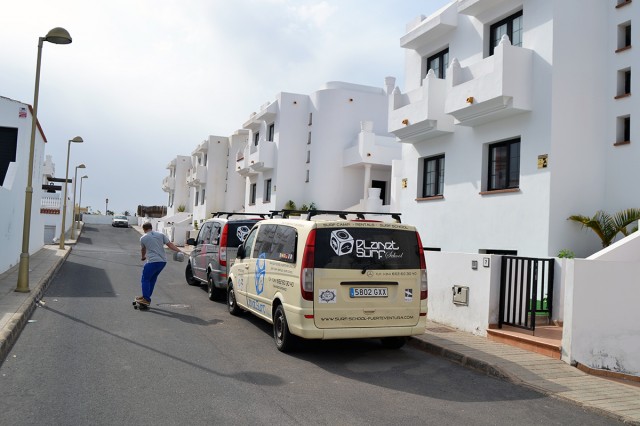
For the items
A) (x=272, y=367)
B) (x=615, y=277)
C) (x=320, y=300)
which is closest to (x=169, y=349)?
(x=272, y=367)

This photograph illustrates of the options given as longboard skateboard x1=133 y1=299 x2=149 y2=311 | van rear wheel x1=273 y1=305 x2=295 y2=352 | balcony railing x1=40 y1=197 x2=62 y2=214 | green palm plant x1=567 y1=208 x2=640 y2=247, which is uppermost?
balcony railing x1=40 y1=197 x2=62 y2=214

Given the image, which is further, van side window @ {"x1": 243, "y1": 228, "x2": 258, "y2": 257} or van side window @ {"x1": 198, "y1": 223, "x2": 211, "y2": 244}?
van side window @ {"x1": 198, "y1": 223, "x2": 211, "y2": 244}

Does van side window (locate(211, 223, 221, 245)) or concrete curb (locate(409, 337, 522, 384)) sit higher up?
van side window (locate(211, 223, 221, 245))

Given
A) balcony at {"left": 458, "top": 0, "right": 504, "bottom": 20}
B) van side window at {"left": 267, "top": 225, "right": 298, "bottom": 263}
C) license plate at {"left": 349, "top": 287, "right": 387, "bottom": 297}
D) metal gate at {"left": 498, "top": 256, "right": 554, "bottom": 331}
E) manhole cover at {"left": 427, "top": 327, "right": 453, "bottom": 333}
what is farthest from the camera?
balcony at {"left": 458, "top": 0, "right": 504, "bottom": 20}

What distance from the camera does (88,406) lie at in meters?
5.35

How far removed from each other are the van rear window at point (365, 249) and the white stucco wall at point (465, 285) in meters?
1.95

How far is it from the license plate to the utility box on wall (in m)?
2.70

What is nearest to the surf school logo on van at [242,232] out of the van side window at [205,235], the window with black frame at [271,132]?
the van side window at [205,235]

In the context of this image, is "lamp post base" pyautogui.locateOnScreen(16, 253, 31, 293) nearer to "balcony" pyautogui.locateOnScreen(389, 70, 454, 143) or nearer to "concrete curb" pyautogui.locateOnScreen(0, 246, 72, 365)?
"concrete curb" pyautogui.locateOnScreen(0, 246, 72, 365)

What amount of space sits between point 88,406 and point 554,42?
11.6 metres

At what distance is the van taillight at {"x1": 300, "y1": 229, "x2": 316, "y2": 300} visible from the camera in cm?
757

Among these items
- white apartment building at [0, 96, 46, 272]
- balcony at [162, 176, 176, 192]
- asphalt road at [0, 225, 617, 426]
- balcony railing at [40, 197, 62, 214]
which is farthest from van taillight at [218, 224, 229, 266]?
balcony at [162, 176, 176, 192]

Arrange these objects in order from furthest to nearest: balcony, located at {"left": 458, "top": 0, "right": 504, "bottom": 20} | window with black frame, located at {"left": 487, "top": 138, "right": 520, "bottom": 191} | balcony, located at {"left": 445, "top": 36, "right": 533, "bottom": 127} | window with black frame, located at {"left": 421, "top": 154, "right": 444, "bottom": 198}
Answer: window with black frame, located at {"left": 421, "top": 154, "right": 444, "bottom": 198}, balcony, located at {"left": 458, "top": 0, "right": 504, "bottom": 20}, window with black frame, located at {"left": 487, "top": 138, "right": 520, "bottom": 191}, balcony, located at {"left": 445, "top": 36, "right": 533, "bottom": 127}

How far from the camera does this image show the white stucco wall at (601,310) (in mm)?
7559
